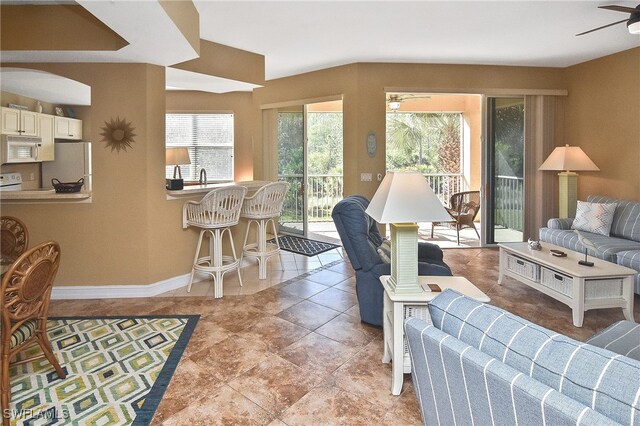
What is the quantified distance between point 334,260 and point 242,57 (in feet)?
9.67

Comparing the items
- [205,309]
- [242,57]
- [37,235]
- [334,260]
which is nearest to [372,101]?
[242,57]

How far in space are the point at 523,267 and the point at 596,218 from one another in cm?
151

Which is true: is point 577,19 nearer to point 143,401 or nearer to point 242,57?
point 242,57

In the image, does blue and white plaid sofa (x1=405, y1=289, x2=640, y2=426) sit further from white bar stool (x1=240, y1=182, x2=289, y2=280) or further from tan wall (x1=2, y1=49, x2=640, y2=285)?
tan wall (x1=2, y1=49, x2=640, y2=285)

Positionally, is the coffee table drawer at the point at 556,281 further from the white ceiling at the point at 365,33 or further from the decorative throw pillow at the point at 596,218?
the white ceiling at the point at 365,33

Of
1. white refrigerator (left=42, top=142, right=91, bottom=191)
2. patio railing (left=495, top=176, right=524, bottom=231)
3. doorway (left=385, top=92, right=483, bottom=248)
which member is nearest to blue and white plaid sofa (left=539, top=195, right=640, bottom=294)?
patio railing (left=495, top=176, right=524, bottom=231)

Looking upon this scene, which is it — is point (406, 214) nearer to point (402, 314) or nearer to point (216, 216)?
point (402, 314)

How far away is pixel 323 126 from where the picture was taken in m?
7.96

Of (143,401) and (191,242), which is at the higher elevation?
(191,242)

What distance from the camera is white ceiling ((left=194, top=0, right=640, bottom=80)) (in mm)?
3533

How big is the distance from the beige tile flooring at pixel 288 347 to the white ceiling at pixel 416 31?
2.78 m

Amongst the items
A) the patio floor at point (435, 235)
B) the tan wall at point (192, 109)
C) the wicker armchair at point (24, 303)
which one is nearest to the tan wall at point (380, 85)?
the tan wall at point (192, 109)

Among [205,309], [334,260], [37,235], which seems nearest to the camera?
[205,309]

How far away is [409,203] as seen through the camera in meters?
2.15
